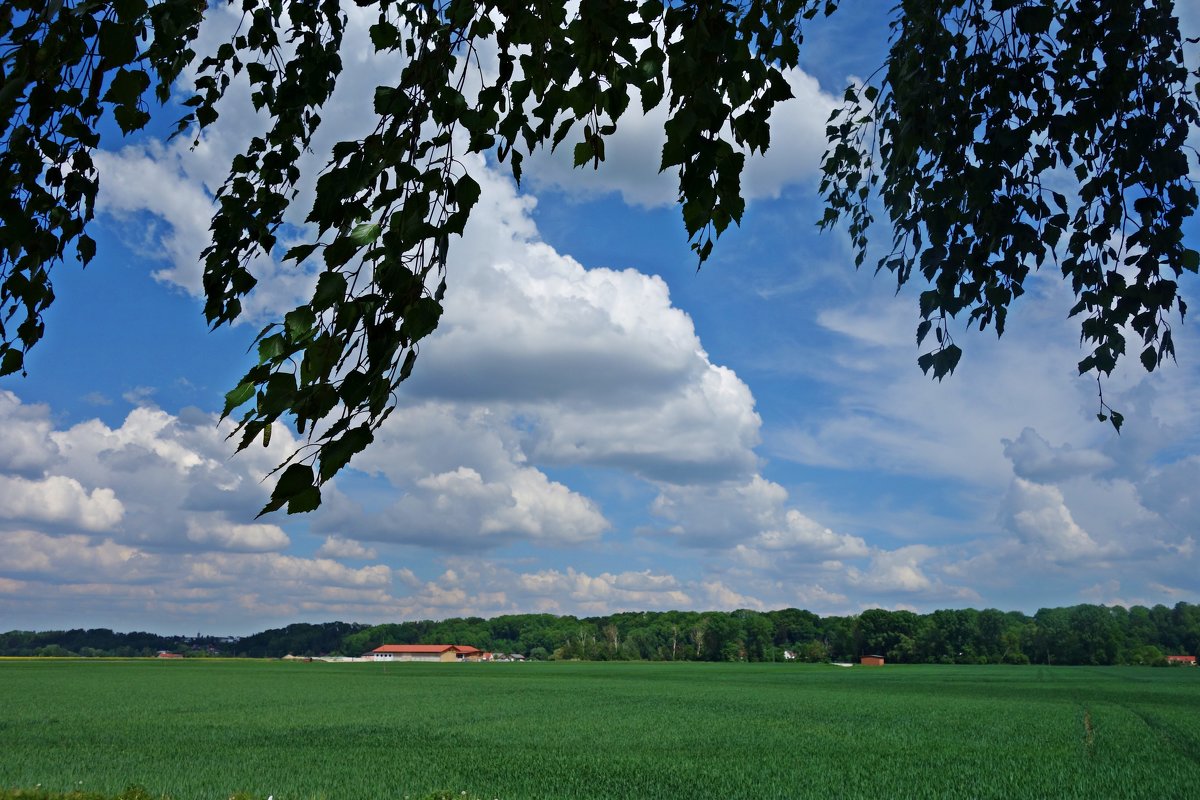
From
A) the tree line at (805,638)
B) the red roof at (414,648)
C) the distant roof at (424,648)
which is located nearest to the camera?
the tree line at (805,638)

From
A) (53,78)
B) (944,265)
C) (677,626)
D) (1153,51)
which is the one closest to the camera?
(53,78)

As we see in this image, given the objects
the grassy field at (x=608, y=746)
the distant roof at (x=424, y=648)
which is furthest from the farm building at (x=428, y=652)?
the grassy field at (x=608, y=746)

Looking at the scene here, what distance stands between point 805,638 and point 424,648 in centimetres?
7652

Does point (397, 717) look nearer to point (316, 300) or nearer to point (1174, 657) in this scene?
point (316, 300)

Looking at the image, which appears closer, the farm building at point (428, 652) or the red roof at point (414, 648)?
the farm building at point (428, 652)

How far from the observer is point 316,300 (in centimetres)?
190

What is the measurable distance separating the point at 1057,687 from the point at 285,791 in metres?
49.7

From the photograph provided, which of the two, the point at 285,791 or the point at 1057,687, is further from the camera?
the point at 1057,687

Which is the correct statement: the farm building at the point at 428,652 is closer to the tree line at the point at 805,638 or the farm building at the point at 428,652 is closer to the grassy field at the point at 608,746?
the tree line at the point at 805,638

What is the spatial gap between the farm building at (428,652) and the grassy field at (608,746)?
127350mm

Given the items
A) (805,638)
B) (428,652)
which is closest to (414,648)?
(428,652)

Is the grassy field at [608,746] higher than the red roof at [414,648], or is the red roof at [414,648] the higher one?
the grassy field at [608,746]

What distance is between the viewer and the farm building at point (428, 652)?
163250 millimetres

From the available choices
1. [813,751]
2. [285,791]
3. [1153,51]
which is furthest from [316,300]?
[813,751]
